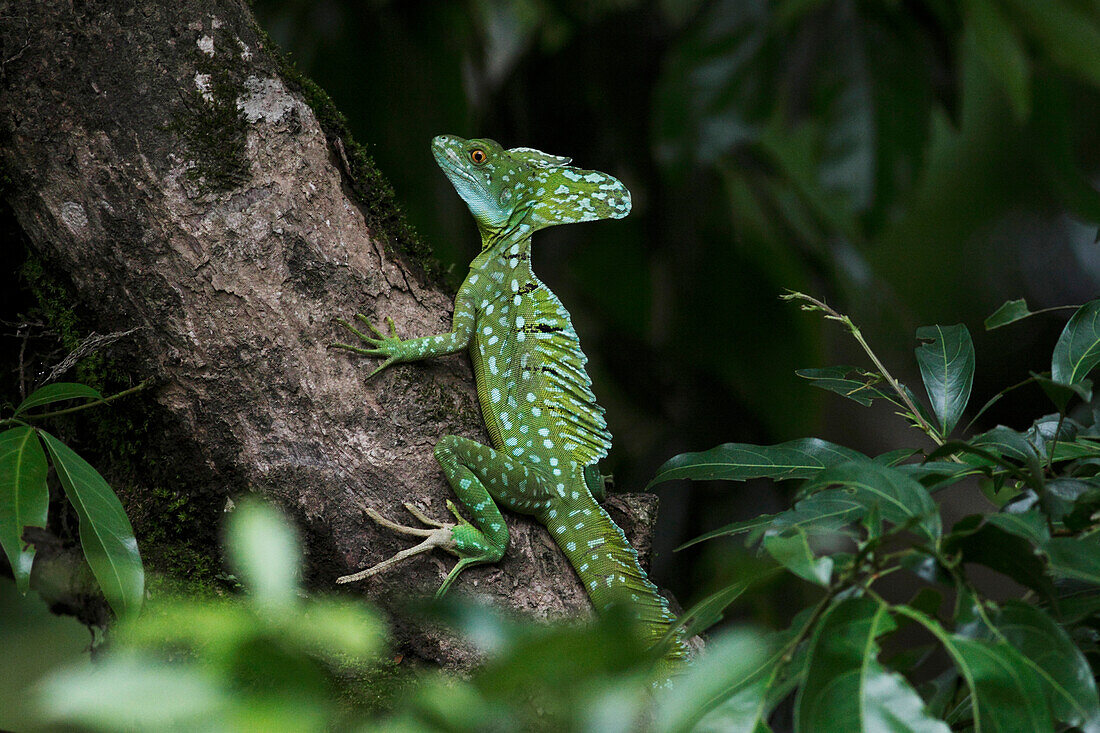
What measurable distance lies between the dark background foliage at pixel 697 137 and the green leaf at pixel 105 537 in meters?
1.94

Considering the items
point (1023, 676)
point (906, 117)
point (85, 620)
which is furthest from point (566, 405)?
point (906, 117)

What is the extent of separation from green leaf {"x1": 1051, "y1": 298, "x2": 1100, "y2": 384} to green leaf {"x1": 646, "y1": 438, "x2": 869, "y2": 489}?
0.35m

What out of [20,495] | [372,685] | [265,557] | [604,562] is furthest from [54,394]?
[604,562]

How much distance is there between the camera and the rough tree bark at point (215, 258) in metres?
1.58

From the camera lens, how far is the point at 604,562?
6.04 ft

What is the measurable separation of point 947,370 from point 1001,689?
798mm

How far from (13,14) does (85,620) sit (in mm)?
1338

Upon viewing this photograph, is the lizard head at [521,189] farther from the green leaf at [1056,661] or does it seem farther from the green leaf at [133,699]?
the green leaf at [133,699]

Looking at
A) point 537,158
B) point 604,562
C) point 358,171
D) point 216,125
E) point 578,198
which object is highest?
point 216,125

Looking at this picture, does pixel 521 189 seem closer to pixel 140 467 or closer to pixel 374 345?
pixel 374 345

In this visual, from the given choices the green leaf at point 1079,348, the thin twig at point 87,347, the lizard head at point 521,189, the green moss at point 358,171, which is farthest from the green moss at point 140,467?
the green leaf at point 1079,348

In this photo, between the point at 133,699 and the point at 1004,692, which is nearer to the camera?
the point at 133,699

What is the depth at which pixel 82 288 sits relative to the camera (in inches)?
63.6

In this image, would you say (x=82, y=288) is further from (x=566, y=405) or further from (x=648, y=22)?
(x=648, y=22)
